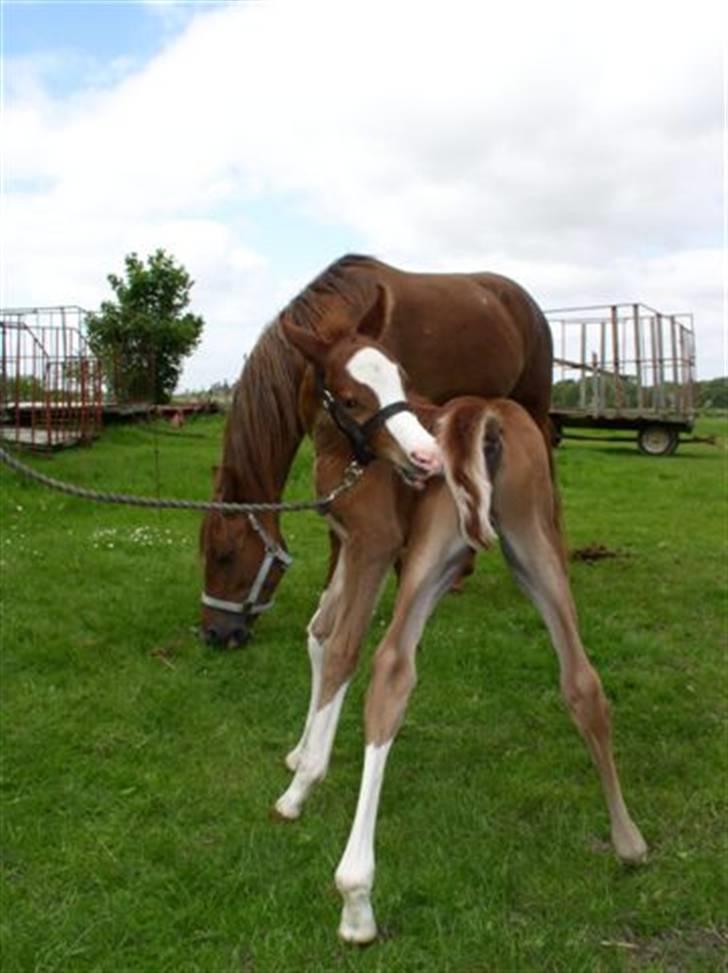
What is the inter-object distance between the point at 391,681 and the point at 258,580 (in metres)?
2.50

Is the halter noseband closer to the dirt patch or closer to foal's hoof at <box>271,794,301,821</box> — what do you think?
foal's hoof at <box>271,794,301,821</box>

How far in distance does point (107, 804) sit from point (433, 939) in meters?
1.45

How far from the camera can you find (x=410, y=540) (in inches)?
129

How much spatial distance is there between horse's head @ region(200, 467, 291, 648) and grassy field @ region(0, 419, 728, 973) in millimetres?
212

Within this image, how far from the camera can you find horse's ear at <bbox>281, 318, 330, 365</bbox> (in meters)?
3.44

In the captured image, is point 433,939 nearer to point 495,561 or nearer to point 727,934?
point 727,934

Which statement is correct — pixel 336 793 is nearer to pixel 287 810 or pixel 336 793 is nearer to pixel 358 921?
pixel 287 810

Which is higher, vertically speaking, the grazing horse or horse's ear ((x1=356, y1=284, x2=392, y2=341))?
horse's ear ((x1=356, y1=284, x2=392, y2=341))

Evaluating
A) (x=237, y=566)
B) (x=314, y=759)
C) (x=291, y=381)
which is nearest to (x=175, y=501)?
(x=314, y=759)

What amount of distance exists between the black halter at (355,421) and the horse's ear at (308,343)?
66 millimetres

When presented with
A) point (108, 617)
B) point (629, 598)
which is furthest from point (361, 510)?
point (629, 598)

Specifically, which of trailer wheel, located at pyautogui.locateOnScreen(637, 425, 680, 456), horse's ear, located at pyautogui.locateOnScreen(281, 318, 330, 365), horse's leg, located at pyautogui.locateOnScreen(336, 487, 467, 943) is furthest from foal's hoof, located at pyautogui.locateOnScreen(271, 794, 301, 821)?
trailer wheel, located at pyautogui.locateOnScreen(637, 425, 680, 456)

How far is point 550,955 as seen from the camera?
8.92ft

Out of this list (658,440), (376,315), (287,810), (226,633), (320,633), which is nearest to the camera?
(287,810)
